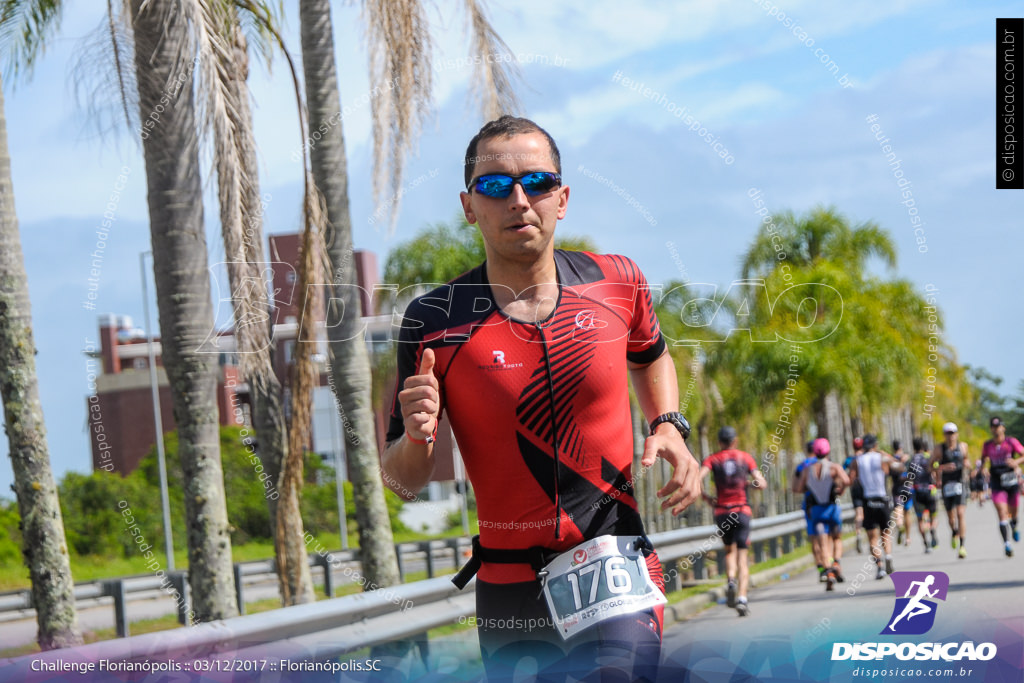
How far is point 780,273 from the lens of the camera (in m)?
28.1

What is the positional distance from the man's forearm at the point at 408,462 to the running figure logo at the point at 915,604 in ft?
7.68

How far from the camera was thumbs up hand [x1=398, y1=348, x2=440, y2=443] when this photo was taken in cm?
298

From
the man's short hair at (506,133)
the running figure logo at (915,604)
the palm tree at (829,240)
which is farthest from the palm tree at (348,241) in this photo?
the palm tree at (829,240)

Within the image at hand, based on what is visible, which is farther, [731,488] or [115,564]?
[115,564]

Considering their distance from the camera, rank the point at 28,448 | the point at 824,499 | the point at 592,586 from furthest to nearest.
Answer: the point at 824,499, the point at 28,448, the point at 592,586

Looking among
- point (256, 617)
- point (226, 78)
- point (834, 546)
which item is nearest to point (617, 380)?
point (256, 617)

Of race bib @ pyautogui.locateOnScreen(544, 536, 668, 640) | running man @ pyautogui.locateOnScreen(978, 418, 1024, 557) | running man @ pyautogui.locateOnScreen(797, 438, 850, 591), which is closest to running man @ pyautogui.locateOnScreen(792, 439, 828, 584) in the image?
running man @ pyautogui.locateOnScreen(797, 438, 850, 591)

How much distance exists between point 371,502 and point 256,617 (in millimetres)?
6106

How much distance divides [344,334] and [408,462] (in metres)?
8.09

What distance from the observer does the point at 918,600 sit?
5105 millimetres

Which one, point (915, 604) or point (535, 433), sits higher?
point (535, 433)

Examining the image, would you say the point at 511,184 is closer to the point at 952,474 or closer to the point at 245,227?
the point at 245,227

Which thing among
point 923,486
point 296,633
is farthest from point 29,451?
point 923,486

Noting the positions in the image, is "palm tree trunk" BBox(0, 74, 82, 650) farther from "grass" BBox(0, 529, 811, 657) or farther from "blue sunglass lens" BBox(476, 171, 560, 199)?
"blue sunglass lens" BBox(476, 171, 560, 199)
